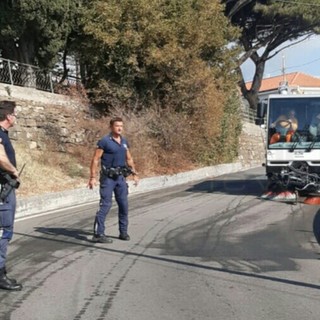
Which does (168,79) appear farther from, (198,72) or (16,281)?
(16,281)

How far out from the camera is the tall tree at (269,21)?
3612cm

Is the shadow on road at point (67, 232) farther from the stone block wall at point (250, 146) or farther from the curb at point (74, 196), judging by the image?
the stone block wall at point (250, 146)

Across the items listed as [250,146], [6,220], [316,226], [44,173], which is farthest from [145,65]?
[6,220]

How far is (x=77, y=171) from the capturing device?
59.6 ft

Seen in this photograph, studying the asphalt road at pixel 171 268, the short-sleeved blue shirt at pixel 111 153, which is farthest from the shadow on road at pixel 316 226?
the short-sleeved blue shirt at pixel 111 153

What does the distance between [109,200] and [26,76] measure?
1414cm

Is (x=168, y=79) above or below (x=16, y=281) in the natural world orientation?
above

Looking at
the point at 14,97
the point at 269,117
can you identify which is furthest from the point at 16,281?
the point at 14,97

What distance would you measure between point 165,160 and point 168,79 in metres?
3.46

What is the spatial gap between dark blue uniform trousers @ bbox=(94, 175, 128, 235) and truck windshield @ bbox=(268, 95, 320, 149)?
662 centimetres

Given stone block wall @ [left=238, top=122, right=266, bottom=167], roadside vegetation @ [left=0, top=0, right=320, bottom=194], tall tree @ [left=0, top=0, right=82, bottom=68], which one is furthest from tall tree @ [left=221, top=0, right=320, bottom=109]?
tall tree @ [left=0, top=0, right=82, bottom=68]

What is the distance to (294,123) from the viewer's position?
14406 millimetres

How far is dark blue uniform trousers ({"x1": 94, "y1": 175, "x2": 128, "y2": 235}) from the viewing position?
8750 millimetres

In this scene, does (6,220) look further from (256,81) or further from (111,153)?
(256,81)
